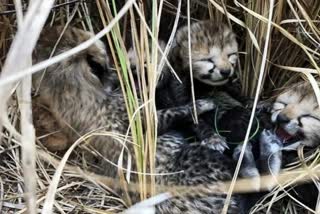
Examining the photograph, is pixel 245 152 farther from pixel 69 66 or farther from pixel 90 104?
pixel 69 66

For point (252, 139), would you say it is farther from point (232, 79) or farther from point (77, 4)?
point (77, 4)

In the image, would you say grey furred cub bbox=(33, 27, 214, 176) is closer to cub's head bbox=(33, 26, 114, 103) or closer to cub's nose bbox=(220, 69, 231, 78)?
cub's head bbox=(33, 26, 114, 103)

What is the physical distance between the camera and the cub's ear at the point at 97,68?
2.98 meters

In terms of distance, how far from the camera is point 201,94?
3.15 meters

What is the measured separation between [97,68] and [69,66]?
123 mm

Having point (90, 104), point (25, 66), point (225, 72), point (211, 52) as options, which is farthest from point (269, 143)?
point (25, 66)

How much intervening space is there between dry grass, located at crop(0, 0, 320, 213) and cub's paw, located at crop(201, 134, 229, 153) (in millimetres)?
218

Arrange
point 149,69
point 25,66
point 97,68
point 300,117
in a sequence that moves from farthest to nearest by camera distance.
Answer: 1. point 97,68
2. point 300,117
3. point 149,69
4. point 25,66

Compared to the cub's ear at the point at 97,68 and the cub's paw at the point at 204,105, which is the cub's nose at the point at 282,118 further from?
the cub's ear at the point at 97,68

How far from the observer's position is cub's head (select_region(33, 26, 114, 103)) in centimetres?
293

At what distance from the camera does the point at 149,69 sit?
2.59m

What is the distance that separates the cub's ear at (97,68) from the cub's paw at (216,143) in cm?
49

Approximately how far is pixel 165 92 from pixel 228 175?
24.0 inches

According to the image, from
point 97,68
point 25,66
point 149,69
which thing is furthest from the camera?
point 97,68
